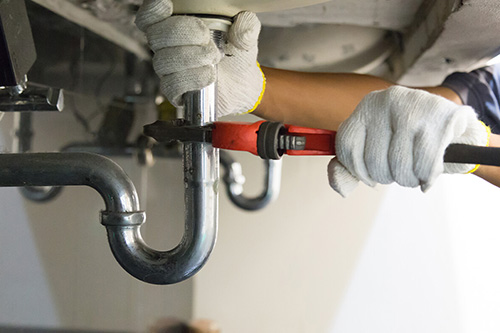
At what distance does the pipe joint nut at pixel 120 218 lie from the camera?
0.36 m

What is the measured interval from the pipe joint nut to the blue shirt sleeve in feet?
1.51

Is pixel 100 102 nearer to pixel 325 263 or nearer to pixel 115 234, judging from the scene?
pixel 115 234

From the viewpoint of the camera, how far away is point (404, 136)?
282 millimetres

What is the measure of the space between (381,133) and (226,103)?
204 millimetres

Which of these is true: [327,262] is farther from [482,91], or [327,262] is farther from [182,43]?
[182,43]

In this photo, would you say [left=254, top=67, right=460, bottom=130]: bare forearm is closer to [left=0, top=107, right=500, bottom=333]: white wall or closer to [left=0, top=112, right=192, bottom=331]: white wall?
[left=0, top=112, right=192, bottom=331]: white wall

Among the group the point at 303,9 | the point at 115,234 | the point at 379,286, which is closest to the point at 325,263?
the point at 379,286

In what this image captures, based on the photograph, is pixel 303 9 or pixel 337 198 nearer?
pixel 303 9

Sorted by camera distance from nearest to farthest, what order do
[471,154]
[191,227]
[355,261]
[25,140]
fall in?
[471,154] → [191,227] → [25,140] → [355,261]

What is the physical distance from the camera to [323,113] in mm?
606

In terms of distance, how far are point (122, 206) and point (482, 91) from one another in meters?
0.50

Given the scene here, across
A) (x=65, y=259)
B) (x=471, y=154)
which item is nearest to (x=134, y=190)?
(x=471, y=154)

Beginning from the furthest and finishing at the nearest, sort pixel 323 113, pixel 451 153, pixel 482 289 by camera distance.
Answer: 1. pixel 482 289
2. pixel 323 113
3. pixel 451 153

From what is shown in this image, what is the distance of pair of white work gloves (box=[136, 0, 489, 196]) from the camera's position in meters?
0.28
